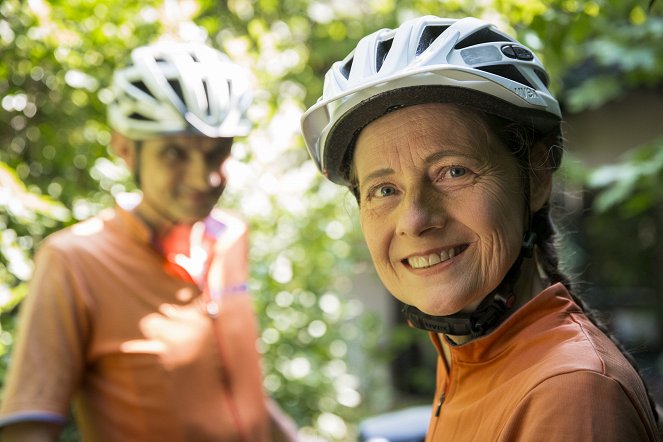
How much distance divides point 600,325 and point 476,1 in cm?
290

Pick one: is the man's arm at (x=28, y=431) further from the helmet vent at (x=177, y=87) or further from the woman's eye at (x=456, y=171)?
the woman's eye at (x=456, y=171)

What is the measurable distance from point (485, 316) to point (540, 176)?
42 centimetres

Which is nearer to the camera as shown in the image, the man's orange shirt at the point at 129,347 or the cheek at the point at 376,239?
the cheek at the point at 376,239

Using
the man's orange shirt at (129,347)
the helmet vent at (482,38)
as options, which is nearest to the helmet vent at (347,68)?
the helmet vent at (482,38)

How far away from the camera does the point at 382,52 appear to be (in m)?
1.97

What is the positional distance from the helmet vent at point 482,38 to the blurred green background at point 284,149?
0.57 metres

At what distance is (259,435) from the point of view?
319 centimetres

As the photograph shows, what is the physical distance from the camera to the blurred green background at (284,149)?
3711 mm

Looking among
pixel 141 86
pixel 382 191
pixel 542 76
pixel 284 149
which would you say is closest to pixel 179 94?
pixel 141 86

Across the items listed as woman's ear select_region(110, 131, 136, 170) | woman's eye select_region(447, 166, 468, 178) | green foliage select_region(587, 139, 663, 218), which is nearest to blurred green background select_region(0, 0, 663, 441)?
green foliage select_region(587, 139, 663, 218)

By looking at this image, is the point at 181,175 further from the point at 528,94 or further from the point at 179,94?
the point at 528,94

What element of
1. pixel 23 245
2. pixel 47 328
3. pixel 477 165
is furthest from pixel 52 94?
pixel 477 165

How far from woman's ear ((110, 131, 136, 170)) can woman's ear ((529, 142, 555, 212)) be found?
200 centimetres

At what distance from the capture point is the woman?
1.74 m
